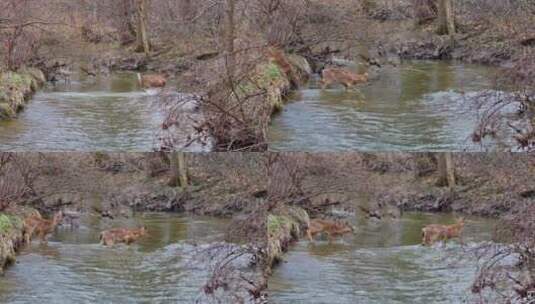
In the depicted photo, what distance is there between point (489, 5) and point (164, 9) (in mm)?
2559

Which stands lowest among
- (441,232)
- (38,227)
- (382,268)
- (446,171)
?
(382,268)

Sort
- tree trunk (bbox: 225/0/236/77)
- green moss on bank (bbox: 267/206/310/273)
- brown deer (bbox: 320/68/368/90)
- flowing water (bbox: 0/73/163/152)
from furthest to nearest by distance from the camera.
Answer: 1. brown deer (bbox: 320/68/368/90)
2. green moss on bank (bbox: 267/206/310/273)
3. flowing water (bbox: 0/73/163/152)
4. tree trunk (bbox: 225/0/236/77)

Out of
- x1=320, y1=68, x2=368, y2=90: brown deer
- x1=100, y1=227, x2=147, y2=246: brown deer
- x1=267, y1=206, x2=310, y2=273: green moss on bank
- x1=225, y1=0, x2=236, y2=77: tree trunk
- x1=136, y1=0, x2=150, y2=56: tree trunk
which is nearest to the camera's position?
x1=225, y1=0, x2=236, y2=77: tree trunk

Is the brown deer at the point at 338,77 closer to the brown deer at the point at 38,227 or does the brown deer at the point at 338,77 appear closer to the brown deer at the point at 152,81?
the brown deer at the point at 152,81

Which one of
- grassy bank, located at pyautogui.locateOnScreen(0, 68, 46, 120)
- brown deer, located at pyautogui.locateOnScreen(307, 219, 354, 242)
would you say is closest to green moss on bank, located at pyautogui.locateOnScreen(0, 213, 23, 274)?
grassy bank, located at pyautogui.locateOnScreen(0, 68, 46, 120)

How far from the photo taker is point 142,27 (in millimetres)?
7105

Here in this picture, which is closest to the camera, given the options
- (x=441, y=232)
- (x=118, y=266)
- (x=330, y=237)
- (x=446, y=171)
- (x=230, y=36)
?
(x=230, y=36)

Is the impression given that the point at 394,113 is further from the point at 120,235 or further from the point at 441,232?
the point at 120,235

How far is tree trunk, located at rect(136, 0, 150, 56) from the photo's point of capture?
23.2 ft

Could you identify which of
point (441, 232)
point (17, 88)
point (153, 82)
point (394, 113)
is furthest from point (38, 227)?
point (441, 232)

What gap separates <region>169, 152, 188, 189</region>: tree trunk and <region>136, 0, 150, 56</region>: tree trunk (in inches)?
29.9

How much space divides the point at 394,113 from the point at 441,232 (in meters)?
0.91

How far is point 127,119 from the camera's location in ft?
24.2

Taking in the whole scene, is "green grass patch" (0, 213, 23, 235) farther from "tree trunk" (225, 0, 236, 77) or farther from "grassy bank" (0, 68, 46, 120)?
"tree trunk" (225, 0, 236, 77)
